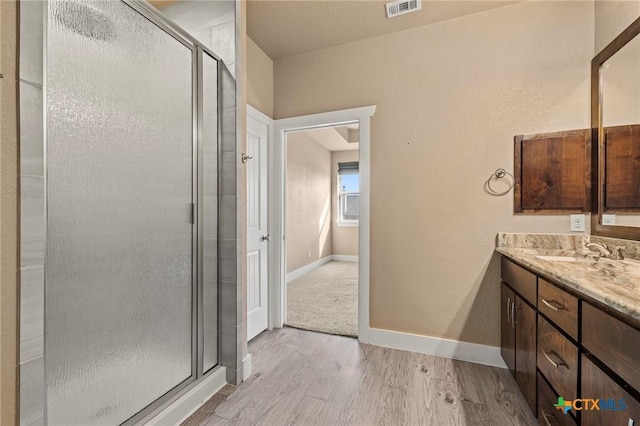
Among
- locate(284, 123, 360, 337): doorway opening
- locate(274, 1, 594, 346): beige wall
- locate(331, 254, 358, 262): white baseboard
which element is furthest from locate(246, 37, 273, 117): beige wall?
locate(331, 254, 358, 262): white baseboard

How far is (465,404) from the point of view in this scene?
1.73 metres

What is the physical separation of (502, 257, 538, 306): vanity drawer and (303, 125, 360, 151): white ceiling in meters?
3.69

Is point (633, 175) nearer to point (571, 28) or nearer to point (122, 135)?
point (571, 28)

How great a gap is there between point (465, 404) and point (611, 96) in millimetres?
2138

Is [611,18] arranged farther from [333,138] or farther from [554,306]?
[333,138]

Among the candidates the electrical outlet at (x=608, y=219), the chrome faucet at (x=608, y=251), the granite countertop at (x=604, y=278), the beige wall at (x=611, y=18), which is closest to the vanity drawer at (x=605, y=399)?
the granite countertop at (x=604, y=278)

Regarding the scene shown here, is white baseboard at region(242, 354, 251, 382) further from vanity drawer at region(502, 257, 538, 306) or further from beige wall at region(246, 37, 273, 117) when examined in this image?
beige wall at region(246, 37, 273, 117)

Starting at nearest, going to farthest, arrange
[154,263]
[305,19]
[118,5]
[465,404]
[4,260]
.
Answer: [4,260]
[118,5]
[154,263]
[465,404]
[305,19]

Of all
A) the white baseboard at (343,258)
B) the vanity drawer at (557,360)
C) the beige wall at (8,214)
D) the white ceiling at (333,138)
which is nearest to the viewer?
the beige wall at (8,214)

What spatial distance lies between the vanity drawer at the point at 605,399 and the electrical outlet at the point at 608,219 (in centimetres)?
125

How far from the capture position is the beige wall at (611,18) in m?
1.66

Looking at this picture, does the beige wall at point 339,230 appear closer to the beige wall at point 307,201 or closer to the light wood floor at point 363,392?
the beige wall at point 307,201

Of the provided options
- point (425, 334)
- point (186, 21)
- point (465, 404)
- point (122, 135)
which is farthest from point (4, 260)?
point (425, 334)

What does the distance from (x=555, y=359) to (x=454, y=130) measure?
1.68m
